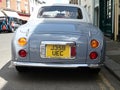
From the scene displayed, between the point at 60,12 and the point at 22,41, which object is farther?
the point at 60,12

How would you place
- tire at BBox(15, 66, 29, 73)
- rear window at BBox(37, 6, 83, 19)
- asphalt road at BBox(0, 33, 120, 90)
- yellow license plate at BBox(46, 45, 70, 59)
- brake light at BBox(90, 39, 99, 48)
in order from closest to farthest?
asphalt road at BBox(0, 33, 120, 90) < yellow license plate at BBox(46, 45, 70, 59) < brake light at BBox(90, 39, 99, 48) < tire at BBox(15, 66, 29, 73) < rear window at BBox(37, 6, 83, 19)

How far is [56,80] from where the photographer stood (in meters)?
7.50

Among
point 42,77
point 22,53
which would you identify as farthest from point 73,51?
point 42,77

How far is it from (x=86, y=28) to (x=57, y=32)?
661mm

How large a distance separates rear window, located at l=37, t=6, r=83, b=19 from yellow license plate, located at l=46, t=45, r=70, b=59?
1669mm

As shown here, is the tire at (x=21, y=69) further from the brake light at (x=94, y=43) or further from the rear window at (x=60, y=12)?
the brake light at (x=94, y=43)

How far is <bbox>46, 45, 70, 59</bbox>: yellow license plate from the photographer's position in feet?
23.0

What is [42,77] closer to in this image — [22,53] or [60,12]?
[22,53]

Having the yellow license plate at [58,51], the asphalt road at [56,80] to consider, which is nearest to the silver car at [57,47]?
the yellow license plate at [58,51]

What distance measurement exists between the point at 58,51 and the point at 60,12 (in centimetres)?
186

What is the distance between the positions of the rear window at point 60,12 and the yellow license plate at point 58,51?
1.67m

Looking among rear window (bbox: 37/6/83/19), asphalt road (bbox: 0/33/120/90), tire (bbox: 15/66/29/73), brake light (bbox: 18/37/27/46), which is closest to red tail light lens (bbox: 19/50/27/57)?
brake light (bbox: 18/37/27/46)

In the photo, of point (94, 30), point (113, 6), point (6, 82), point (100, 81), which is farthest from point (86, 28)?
point (113, 6)

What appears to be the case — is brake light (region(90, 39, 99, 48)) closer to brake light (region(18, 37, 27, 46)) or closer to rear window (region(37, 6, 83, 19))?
brake light (region(18, 37, 27, 46))
